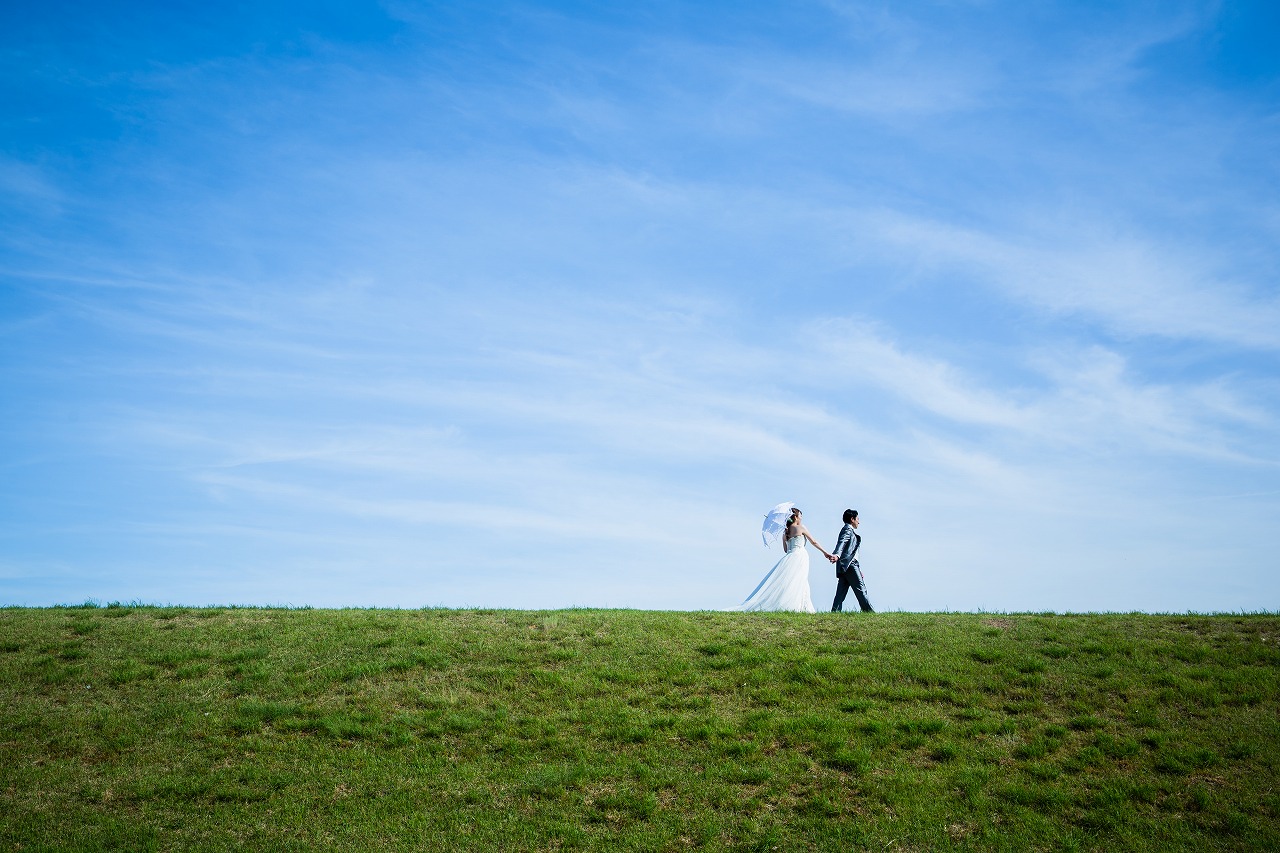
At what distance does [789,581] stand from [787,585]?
147 millimetres

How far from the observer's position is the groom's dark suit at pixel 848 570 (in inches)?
972

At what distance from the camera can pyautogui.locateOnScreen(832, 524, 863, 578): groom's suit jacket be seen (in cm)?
2481

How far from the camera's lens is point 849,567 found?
24.8 m

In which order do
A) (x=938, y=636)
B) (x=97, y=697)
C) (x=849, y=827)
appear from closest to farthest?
(x=849, y=827), (x=97, y=697), (x=938, y=636)

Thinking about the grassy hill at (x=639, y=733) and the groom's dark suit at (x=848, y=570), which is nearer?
the grassy hill at (x=639, y=733)

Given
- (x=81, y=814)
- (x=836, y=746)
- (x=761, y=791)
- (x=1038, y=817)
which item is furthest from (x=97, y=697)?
(x=1038, y=817)

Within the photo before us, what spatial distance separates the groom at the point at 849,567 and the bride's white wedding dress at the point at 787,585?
1741 millimetres

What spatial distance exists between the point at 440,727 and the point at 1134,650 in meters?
15.3

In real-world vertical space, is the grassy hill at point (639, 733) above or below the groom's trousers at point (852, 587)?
below

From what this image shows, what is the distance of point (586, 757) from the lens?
15414 millimetres

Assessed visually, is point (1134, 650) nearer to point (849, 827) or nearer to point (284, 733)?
point (849, 827)

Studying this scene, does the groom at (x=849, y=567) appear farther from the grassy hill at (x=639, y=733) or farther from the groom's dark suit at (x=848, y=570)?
the grassy hill at (x=639, y=733)

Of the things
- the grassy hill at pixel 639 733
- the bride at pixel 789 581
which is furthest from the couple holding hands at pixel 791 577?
the grassy hill at pixel 639 733

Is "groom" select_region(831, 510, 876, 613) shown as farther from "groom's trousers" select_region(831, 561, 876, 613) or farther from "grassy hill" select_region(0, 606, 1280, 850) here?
"grassy hill" select_region(0, 606, 1280, 850)
